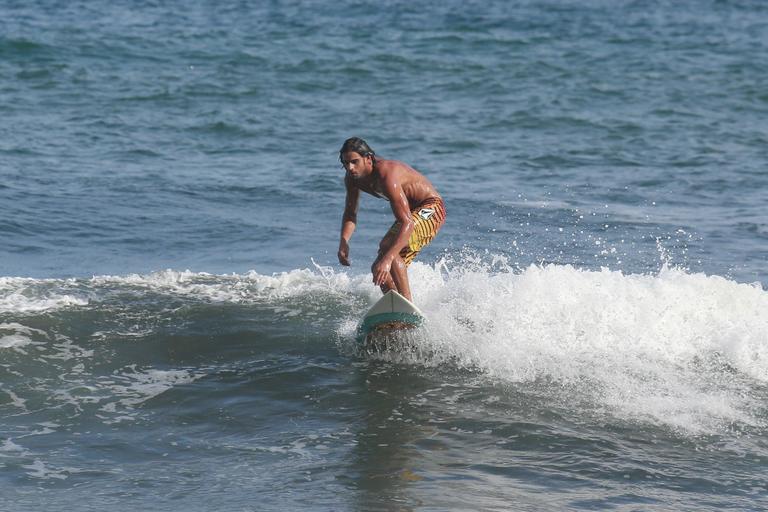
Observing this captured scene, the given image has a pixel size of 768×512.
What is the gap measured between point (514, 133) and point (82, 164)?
7.14 meters

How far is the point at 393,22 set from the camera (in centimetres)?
2916

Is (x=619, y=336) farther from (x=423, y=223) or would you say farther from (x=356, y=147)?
(x=356, y=147)

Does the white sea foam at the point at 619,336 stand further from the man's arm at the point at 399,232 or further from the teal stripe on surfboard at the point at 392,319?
the man's arm at the point at 399,232

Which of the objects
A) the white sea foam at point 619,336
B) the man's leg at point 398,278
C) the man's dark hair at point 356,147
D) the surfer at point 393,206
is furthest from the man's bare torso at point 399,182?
the white sea foam at point 619,336

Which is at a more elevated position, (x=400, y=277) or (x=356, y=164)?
(x=356, y=164)

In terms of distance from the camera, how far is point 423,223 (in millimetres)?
9203

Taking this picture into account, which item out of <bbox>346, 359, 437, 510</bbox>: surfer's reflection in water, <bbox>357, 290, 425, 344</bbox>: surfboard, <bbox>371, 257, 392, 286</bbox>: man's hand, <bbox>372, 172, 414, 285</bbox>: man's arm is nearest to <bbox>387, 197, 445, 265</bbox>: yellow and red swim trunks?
<bbox>372, 172, 414, 285</bbox>: man's arm

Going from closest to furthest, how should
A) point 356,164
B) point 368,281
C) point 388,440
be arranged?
point 388,440
point 356,164
point 368,281

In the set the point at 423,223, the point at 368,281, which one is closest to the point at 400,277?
the point at 423,223

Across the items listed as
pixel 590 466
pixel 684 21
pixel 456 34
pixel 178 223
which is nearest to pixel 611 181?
pixel 178 223

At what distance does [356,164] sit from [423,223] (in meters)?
0.85

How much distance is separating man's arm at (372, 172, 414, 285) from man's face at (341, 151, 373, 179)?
164 millimetres

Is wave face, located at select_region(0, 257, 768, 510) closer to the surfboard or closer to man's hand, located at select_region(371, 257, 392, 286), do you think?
the surfboard

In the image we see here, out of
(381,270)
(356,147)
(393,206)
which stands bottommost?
(381,270)
